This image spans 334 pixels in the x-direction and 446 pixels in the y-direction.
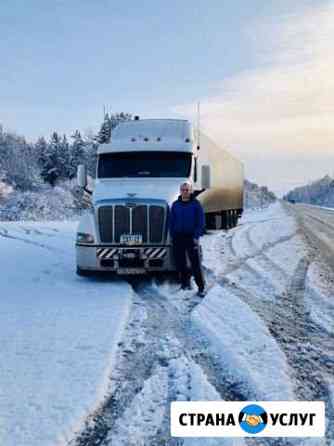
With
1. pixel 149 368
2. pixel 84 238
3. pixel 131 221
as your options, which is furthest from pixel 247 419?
pixel 84 238

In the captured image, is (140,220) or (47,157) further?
(47,157)

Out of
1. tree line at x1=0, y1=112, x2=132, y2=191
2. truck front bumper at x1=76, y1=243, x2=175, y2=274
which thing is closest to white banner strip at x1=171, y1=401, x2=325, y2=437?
truck front bumper at x1=76, y1=243, x2=175, y2=274

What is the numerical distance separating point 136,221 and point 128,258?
29.8 inches

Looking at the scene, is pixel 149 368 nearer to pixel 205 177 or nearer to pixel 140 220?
pixel 140 220

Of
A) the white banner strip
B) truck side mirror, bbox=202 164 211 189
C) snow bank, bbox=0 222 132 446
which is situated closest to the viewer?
the white banner strip

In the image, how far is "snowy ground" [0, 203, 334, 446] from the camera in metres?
3.87

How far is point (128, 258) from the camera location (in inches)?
379

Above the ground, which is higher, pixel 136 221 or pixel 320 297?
pixel 136 221

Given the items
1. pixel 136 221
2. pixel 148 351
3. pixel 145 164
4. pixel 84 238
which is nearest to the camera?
pixel 148 351

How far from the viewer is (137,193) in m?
10.0

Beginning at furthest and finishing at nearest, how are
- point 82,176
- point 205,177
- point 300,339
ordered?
point 82,176 → point 205,177 → point 300,339

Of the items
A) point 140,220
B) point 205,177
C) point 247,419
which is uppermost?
point 205,177

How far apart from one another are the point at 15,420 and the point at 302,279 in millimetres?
7063

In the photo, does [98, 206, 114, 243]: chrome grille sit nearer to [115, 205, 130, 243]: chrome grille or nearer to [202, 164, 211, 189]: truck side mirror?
[115, 205, 130, 243]: chrome grille
